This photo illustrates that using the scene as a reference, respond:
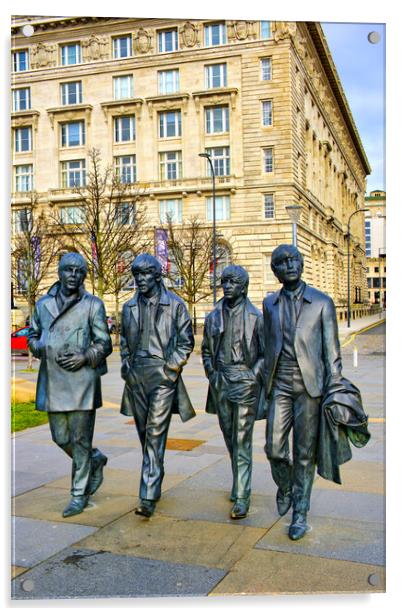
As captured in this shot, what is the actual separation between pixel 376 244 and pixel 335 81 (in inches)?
76.4

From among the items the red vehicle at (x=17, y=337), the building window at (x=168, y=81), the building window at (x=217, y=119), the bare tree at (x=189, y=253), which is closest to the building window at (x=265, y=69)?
the building window at (x=217, y=119)

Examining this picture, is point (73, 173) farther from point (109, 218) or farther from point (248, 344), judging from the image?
point (248, 344)

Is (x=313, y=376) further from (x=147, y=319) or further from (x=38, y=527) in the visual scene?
(x=38, y=527)

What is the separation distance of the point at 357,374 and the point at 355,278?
1050 cm

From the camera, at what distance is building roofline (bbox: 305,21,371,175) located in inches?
Answer: 188

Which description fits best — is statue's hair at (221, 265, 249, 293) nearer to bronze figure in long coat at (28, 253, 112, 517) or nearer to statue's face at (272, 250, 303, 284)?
statue's face at (272, 250, 303, 284)

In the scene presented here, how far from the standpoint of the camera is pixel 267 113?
26.9ft

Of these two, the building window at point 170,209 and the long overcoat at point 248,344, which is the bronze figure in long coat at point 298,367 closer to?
the long overcoat at point 248,344

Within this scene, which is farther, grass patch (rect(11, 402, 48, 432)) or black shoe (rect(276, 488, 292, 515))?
grass patch (rect(11, 402, 48, 432))

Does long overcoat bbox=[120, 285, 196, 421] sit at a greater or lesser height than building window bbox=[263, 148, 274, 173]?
lesser

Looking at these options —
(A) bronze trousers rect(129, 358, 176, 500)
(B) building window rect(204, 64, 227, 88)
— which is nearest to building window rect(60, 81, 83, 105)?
(B) building window rect(204, 64, 227, 88)

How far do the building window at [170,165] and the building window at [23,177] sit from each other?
305 centimetres

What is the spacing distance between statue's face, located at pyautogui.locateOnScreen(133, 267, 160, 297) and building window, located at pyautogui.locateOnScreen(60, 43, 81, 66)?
2.10 m

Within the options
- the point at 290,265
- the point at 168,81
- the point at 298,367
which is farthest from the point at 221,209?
the point at 298,367
